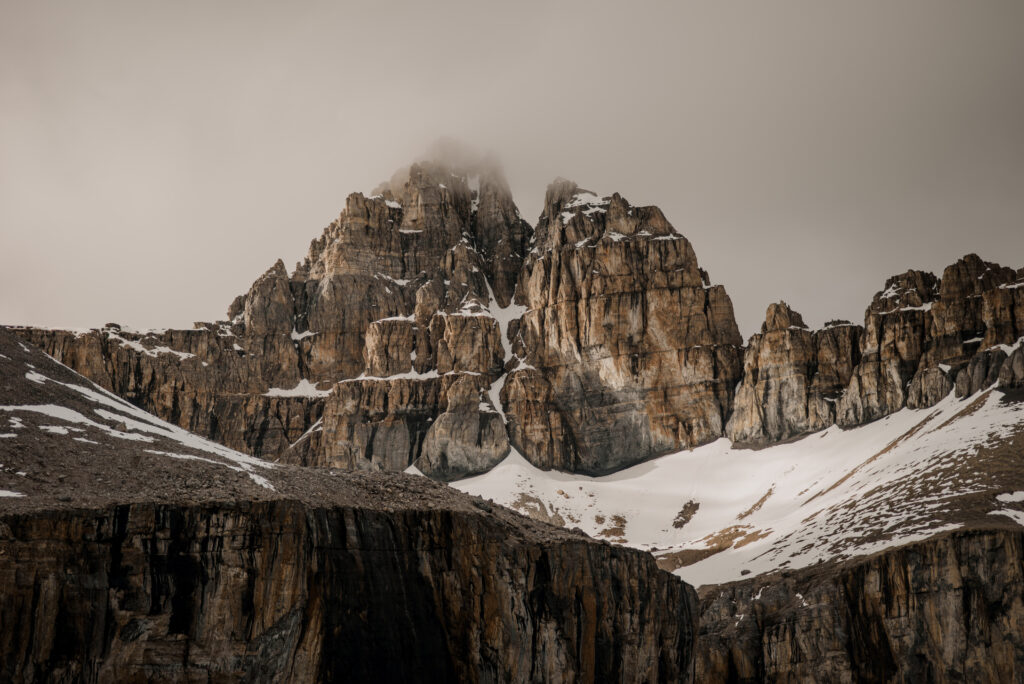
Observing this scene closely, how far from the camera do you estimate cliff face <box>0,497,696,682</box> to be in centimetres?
5597

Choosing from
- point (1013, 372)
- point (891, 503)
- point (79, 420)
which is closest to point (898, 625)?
point (891, 503)

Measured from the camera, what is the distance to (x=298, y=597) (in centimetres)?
6353

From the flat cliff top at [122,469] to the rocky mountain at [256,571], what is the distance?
20 centimetres

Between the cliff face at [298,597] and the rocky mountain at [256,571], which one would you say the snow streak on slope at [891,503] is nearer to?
the rocky mountain at [256,571]

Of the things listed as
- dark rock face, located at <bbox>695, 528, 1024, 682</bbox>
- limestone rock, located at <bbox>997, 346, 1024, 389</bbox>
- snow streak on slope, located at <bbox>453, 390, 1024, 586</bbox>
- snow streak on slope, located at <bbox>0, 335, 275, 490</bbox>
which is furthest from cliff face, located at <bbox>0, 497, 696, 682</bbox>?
limestone rock, located at <bbox>997, 346, 1024, 389</bbox>

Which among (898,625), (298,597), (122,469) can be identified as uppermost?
(122,469)

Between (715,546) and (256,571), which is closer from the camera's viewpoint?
(256,571)

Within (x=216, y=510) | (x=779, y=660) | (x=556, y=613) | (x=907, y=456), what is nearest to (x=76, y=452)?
(x=216, y=510)

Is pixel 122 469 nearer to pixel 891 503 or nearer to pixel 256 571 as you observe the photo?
pixel 256 571

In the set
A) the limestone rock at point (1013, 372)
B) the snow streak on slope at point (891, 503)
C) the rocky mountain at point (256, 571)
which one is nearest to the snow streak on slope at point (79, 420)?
Result: the rocky mountain at point (256, 571)

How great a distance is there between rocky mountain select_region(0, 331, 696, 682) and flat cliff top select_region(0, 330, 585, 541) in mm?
203

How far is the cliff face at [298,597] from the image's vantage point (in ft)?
184

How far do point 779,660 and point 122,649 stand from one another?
86.1 meters

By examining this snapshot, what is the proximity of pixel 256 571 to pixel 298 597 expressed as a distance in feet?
9.52
